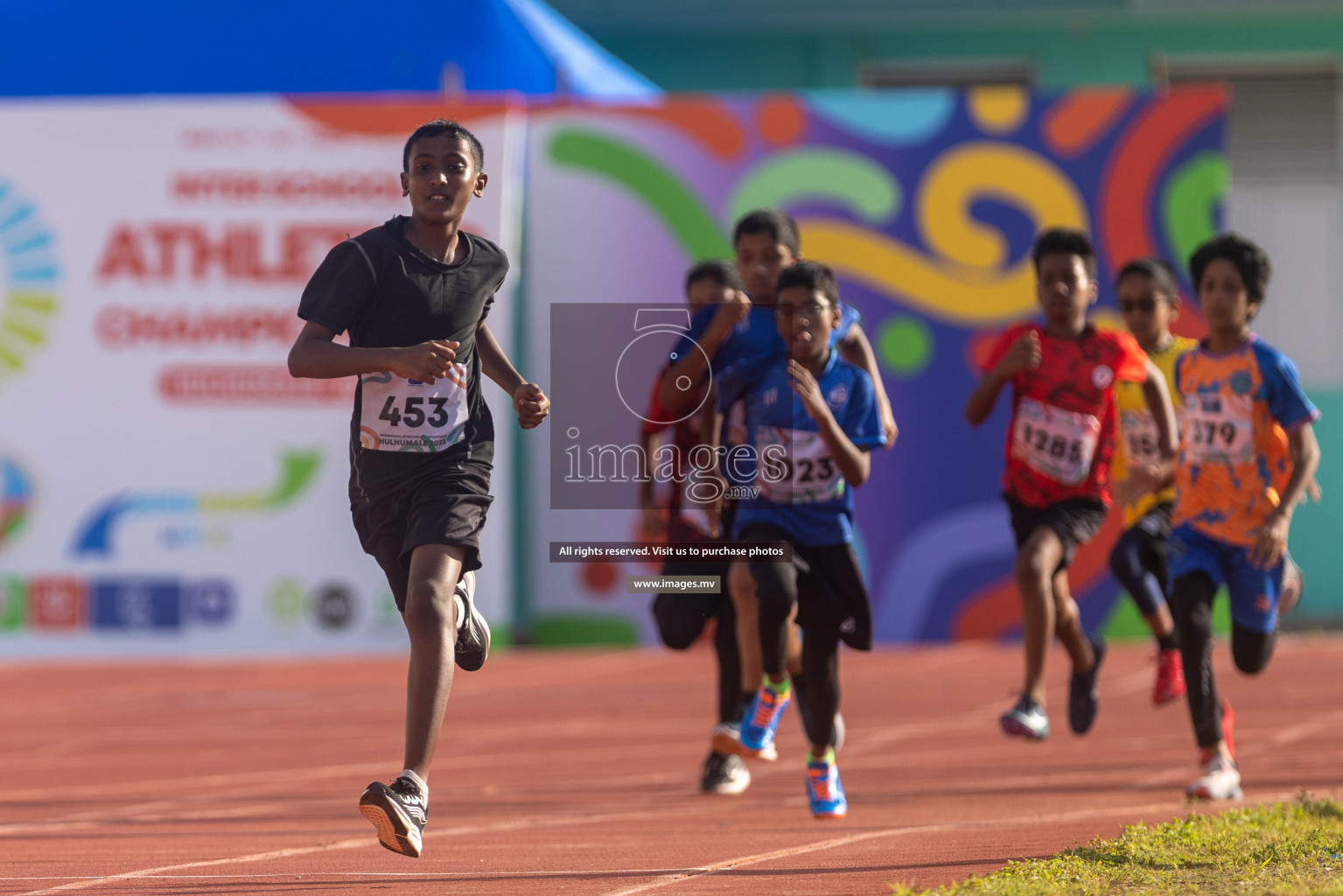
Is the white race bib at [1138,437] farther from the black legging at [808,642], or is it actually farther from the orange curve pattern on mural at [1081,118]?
the orange curve pattern on mural at [1081,118]

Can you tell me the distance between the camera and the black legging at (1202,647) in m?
5.76

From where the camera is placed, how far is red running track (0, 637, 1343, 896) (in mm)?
4578

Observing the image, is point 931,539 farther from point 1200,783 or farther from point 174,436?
point 1200,783

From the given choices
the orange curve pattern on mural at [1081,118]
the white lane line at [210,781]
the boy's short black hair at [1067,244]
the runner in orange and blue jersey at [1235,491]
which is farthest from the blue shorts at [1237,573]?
the orange curve pattern on mural at [1081,118]

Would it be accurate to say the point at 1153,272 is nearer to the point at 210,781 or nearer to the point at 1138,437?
the point at 1138,437

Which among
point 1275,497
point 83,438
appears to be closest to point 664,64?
point 83,438

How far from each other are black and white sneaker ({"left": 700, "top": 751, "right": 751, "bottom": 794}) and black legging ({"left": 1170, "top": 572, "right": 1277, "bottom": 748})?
169 centimetres

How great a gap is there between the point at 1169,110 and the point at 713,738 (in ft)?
26.4

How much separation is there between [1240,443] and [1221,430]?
0.08m

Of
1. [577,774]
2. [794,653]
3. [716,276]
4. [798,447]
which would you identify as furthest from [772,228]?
[577,774]

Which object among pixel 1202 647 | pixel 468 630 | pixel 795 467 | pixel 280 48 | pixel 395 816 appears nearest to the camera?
pixel 395 816

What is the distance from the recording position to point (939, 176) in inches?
487

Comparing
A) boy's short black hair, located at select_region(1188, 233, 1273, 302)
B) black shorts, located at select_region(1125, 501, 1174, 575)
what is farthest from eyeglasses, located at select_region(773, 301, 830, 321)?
black shorts, located at select_region(1125, 501, 1174, 575)

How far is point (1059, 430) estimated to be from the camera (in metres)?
6.38
